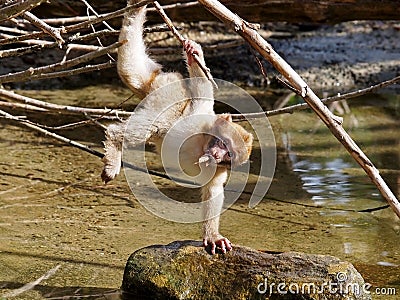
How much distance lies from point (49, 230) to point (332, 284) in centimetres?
195

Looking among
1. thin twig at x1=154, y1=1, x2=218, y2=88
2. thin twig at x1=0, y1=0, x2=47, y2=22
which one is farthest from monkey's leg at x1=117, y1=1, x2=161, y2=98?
thin twig at x1=0, y1=0, x2=47, y2=22

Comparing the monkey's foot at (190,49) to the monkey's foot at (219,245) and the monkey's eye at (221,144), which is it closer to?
the monkey's eye at (221,144)

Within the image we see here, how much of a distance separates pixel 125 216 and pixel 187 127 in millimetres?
1294

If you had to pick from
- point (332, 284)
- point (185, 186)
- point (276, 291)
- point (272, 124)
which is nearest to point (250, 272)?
point (276, 291)

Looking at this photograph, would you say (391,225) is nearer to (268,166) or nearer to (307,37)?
(268,166)

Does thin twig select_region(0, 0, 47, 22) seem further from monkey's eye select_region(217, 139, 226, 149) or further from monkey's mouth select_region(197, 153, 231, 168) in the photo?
monkey's eye select_region(217, 139, 226, 149)

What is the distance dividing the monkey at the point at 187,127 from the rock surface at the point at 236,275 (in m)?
0.12

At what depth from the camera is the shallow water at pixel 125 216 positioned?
4.33 m

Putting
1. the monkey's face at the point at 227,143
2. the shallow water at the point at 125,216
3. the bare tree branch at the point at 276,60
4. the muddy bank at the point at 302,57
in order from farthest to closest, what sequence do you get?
the muddy bank at the point at 302,57, the shallow water at the point at 125,216, the monkey's face at the point at 227,143, the bare tree branch at the point at 276,60

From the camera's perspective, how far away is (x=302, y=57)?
1011 centimetres

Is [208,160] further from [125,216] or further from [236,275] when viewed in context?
[125,216]

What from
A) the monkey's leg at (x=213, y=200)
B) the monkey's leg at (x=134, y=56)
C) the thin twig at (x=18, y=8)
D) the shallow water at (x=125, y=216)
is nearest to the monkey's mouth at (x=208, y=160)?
the monkey's leg at (x=213, y=200)

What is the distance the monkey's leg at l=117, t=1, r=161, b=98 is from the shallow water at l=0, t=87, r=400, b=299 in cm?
101

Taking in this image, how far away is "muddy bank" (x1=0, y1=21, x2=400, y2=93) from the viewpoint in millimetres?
9250
